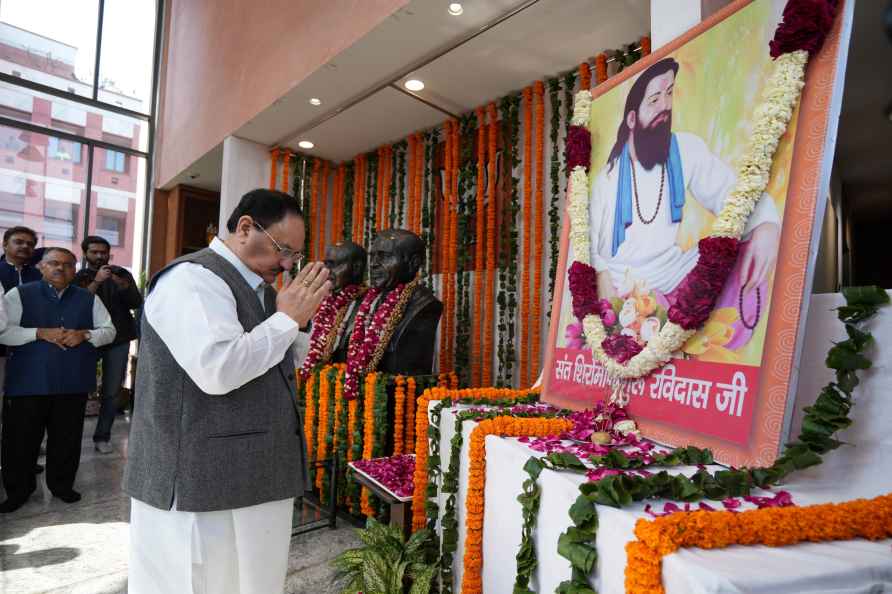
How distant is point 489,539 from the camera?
1.72 m

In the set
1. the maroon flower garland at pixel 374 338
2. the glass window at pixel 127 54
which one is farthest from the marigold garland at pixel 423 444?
the glass window at pixel 127 54

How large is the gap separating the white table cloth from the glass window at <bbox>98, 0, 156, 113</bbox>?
9.22 meters

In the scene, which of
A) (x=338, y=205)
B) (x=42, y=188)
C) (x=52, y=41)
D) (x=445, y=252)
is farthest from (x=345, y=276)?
(x=52, y=41)

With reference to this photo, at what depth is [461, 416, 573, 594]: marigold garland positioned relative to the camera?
5.69 feet

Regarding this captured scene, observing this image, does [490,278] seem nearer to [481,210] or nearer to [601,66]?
[481,210]

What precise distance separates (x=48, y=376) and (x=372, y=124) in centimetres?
341

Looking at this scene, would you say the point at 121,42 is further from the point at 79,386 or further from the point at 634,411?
the point at 634,411

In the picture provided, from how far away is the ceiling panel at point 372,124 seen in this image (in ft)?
15.2

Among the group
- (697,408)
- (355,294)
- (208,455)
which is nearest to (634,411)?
(697,408)

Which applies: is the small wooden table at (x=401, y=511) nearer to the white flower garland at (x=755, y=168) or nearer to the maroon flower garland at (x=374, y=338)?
the maroon flower garland at (x=374, y=338)

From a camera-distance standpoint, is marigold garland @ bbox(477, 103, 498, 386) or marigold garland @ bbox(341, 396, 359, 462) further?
marigold garland @ bbox(477, 103, 498, 386)

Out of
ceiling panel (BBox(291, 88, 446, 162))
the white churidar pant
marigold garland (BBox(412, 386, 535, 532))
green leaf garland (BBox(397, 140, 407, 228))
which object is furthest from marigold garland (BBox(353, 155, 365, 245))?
the white churidar pant

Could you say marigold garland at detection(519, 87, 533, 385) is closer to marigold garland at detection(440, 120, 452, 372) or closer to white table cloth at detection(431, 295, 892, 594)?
marigold garland at detection(440, 120, 452, 372)

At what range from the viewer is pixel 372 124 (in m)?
5.12
